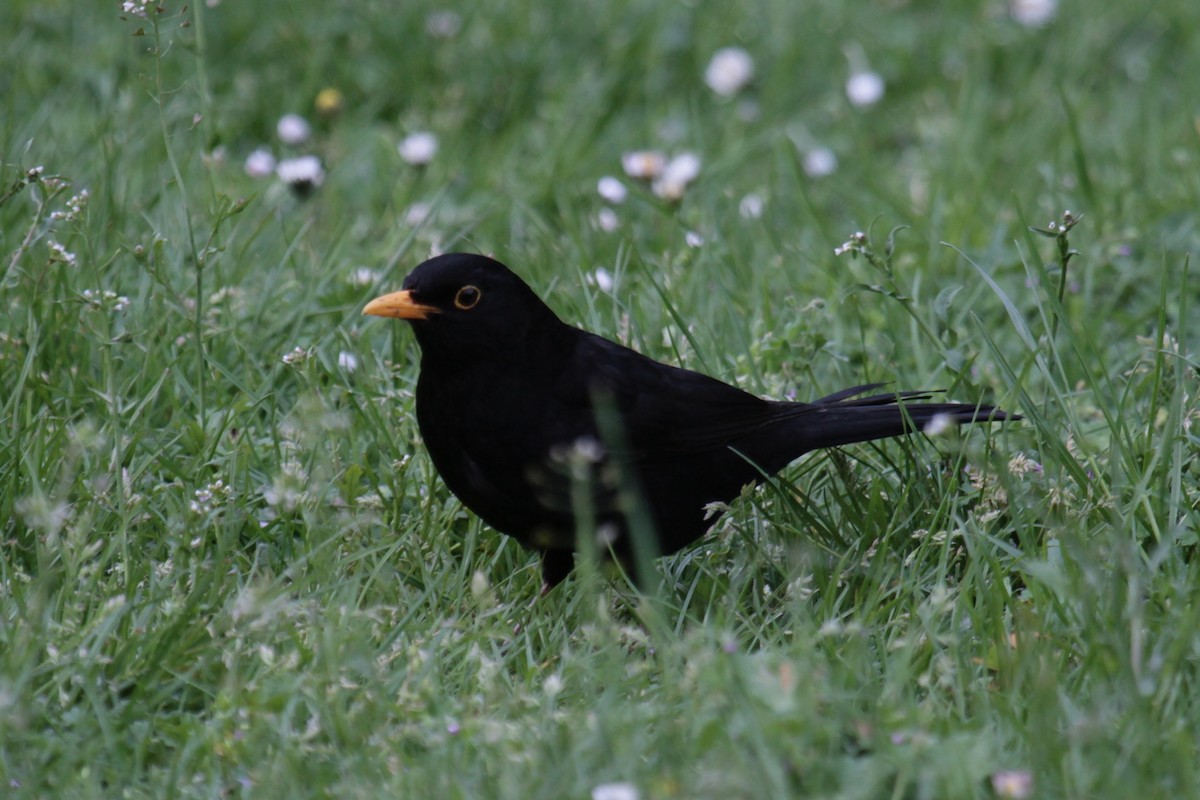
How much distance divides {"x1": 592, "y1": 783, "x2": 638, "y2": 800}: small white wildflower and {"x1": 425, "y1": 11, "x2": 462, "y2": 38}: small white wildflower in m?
4.75

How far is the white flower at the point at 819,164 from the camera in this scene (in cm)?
592

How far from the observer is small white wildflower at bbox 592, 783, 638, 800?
7.35 ft

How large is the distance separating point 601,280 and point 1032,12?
3.29 m

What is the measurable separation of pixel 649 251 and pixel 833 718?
292 centimetres

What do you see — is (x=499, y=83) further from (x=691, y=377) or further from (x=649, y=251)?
(x=691, y=377)

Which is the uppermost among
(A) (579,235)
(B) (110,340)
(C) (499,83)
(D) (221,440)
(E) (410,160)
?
(C) (499,83)

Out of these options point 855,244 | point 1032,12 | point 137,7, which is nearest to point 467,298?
point 855,244

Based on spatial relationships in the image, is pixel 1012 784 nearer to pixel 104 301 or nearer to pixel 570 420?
pixel 570 420

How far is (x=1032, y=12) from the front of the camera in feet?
22.5

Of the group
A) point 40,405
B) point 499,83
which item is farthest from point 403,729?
point 499,83

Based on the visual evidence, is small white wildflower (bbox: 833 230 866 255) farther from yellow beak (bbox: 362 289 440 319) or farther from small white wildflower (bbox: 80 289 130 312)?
small white wildflower (bbox: 80 289 130 312)

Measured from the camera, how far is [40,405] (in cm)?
388

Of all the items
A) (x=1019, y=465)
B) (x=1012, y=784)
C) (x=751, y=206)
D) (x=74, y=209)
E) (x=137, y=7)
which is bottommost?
(x=1012, y=784)

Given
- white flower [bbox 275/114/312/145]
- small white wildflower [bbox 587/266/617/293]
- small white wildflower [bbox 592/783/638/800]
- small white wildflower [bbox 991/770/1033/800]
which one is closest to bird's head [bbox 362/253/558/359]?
small white wildflower [bbox 587/266/617/293]
